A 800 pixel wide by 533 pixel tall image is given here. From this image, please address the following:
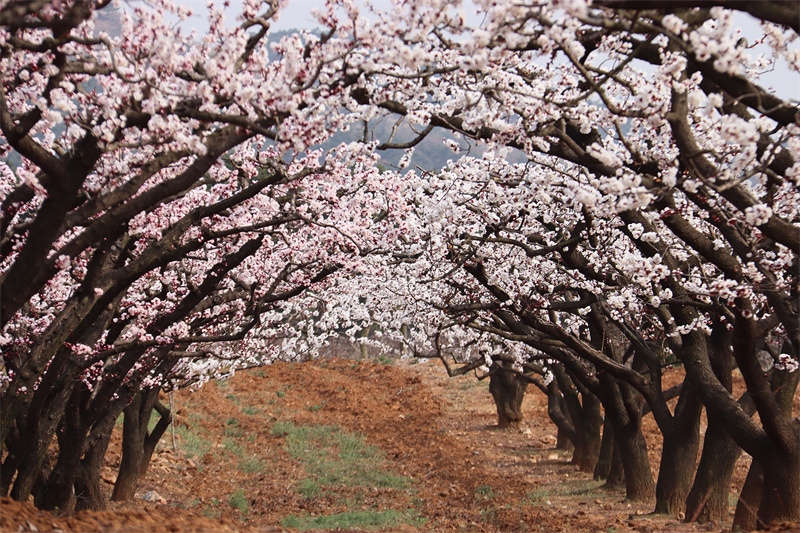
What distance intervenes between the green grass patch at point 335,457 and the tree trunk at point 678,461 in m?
6.98

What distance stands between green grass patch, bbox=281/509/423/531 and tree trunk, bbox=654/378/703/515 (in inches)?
174

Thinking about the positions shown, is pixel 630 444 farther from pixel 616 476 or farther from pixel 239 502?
pixel 239 502

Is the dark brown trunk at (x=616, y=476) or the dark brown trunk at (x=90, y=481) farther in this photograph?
the dark brown trunk at (x=616, y=476)

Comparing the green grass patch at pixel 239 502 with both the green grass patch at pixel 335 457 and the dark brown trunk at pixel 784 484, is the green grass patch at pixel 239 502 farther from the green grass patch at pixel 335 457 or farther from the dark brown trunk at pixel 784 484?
the dark brown trunk at pixel 784 484

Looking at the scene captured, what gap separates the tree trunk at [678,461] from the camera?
36.1 feet

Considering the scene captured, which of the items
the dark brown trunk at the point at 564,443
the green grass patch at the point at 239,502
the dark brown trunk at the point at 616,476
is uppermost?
the dark brown trunk at the point at 564,443

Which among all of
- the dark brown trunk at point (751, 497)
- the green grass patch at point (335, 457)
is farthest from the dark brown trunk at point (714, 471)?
the green grass patch at point (335, 457)

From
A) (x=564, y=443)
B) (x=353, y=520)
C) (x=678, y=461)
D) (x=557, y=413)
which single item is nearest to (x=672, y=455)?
(x=678, y=461)

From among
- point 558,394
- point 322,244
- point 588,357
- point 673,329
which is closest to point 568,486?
point 558,394

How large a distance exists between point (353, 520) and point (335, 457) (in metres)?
8.17

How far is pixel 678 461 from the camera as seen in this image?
11125mm

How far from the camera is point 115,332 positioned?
32.6ft

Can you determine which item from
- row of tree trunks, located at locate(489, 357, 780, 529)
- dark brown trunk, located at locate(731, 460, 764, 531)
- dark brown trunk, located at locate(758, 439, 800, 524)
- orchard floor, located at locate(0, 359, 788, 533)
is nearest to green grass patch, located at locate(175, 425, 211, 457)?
orchard floor, located at locate(0, 359, 788, 533)

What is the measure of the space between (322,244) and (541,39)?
20.1 ft
